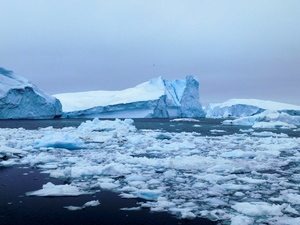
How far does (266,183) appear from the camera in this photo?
5383 mm

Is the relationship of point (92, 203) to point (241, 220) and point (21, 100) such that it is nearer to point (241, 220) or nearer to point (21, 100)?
point (241, 220)

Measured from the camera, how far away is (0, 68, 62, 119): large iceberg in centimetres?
3108

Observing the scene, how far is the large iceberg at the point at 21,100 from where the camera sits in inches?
1224

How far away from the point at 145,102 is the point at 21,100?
49.7 ft

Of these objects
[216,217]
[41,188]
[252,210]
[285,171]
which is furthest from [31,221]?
[285,171]

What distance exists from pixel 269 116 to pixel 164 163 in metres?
26.0

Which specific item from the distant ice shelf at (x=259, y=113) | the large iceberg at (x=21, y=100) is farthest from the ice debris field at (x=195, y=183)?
the large iceberg at (x=21, y=100)

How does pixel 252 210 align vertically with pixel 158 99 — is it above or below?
below

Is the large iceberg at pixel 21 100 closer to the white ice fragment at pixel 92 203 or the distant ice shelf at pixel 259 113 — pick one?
the distant ice shelf at pixel 259 113

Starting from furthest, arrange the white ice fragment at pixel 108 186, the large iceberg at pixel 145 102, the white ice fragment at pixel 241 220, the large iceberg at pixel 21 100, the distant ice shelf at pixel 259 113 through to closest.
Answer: the large iceberg at pixel 145 102, the large iceberg at pixel 21 100, the distant ice shelf at pixel 259 113, the white ice fragment at pixel 108 186, the white ice fragment at pixel 241 220

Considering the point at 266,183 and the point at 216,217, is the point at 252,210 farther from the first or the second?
the point at 266,183

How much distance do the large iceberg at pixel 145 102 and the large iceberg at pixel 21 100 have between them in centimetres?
479

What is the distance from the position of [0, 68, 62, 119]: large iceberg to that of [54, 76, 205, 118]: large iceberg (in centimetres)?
479

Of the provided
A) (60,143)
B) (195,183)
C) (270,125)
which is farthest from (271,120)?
(195,183)
